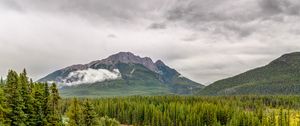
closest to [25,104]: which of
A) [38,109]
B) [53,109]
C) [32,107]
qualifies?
[32,107]

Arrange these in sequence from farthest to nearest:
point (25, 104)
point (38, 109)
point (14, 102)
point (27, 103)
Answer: point (38, 109) < point (27, 103) < point (25, 104) < point (14, 102)

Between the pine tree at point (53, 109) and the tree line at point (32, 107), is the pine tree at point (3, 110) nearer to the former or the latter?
the tree line at point (32, 107)

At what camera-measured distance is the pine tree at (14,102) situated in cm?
6919

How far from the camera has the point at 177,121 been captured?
17375 centimetres

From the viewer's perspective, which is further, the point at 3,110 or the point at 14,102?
the point at 14,102

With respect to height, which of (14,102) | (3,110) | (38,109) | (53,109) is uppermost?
(14,102)

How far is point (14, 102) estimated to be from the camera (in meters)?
69.9

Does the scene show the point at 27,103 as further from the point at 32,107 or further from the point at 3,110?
the point at 3,110

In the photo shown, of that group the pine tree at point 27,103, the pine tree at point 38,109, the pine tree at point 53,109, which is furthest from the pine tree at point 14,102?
the pine tree at point 53,109

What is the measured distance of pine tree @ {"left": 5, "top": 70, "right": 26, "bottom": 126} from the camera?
69.2 meters

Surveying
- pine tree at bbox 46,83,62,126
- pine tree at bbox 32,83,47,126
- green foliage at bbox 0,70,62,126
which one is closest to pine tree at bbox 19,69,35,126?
green foliage at bbox 0,70,62,126

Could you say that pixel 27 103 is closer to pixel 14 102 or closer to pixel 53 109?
pixel 14 102

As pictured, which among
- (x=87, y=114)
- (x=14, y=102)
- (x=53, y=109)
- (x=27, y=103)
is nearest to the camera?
(x=14, y=102)

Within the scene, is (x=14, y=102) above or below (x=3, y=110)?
above
